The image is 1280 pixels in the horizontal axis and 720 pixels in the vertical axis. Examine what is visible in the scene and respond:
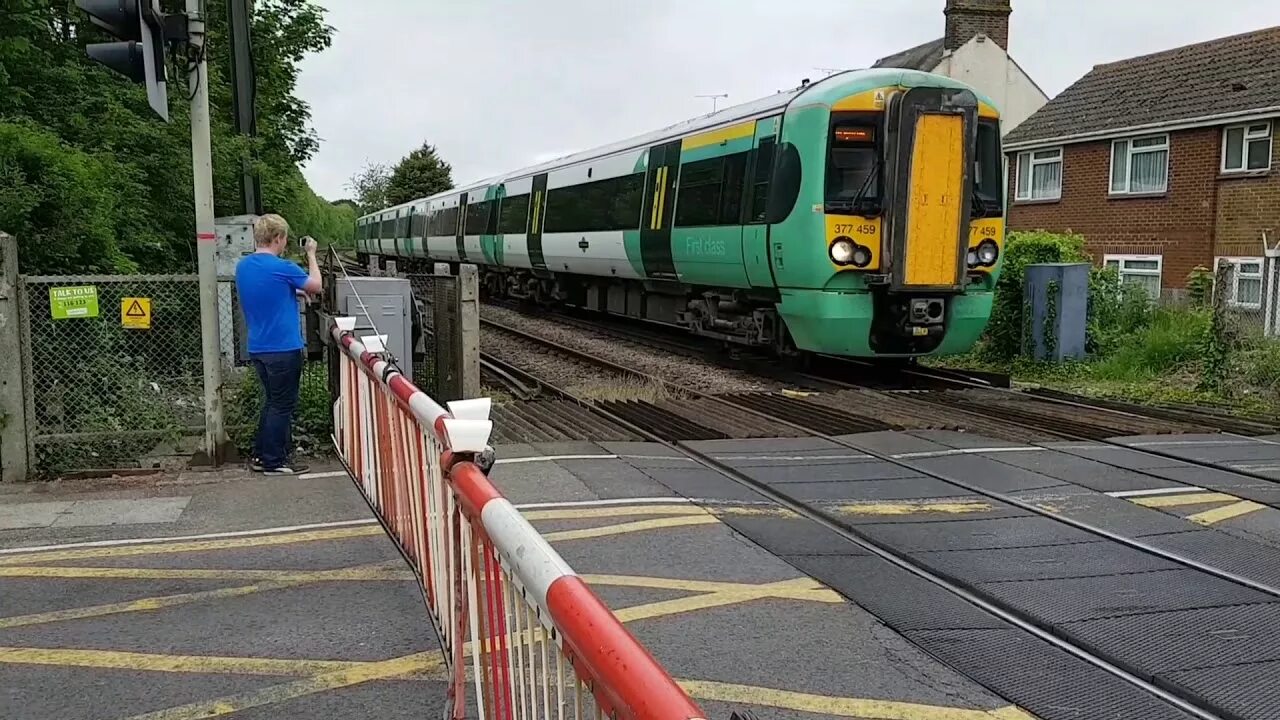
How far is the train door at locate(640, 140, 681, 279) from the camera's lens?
1386 centimetres

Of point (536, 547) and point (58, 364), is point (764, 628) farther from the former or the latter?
point (58, 364)

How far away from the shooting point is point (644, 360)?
46.1 ft

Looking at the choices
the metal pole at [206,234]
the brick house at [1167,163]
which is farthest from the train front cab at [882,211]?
the brick house at [1167,163]

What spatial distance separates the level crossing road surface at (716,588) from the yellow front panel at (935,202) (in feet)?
12.5

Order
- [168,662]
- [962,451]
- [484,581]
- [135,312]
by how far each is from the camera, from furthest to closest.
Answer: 1. [962,451]
2. [135,312]
3. [168,662]
4. [484,581]

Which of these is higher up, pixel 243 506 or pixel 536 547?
pixel 536 547

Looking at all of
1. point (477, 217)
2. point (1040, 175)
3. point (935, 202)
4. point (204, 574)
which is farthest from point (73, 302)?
point (1040, 175)

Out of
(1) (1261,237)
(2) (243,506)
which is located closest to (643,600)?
(2) (243,506)

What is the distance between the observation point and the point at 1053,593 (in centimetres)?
461

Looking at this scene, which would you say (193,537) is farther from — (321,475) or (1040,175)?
(1040,175)

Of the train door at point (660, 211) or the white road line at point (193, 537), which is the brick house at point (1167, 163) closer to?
the train door at point (660, 211)

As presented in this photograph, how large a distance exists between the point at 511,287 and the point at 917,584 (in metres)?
20.5

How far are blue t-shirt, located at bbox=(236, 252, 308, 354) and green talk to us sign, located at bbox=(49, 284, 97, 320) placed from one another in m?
1.13

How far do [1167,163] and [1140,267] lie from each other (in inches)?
80.8
